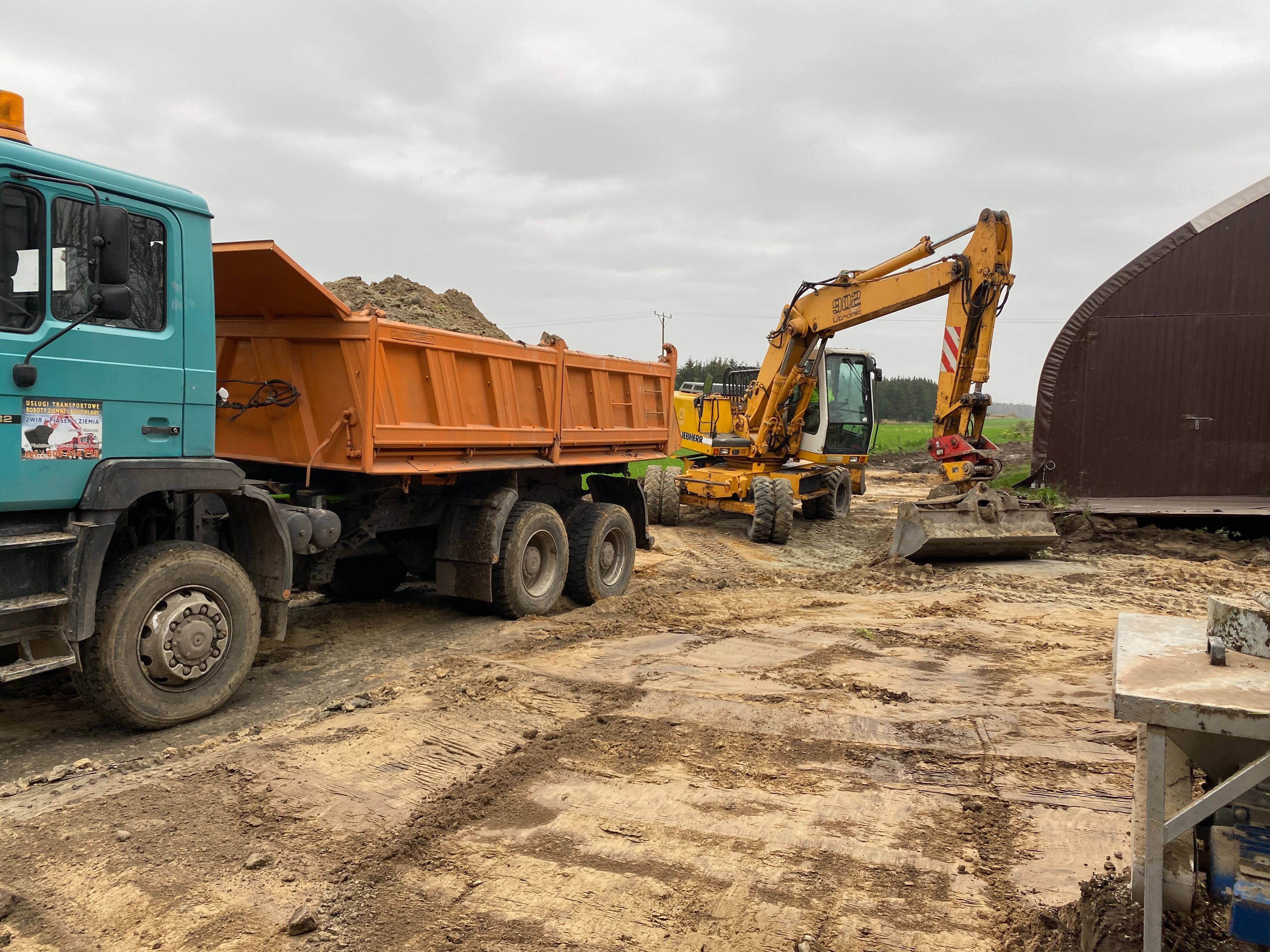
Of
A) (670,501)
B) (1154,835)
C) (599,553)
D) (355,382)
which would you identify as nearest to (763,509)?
(670,501)

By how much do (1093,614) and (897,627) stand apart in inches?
81.5

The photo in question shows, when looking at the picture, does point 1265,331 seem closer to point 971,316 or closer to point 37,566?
point 971,316

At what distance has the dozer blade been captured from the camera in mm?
11188

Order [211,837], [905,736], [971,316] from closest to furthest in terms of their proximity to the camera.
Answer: [211,837] < [905,736] < [971,316]

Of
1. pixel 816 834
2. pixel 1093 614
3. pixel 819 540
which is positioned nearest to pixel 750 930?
pixel 816 834

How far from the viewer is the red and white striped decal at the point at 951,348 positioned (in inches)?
490

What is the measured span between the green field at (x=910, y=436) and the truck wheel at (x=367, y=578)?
93.2 feet

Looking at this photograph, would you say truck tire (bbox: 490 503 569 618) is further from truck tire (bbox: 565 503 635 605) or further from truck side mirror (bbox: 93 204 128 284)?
truck side mirror (bbox: 93 204 128 284)

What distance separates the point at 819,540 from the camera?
14.5 metres

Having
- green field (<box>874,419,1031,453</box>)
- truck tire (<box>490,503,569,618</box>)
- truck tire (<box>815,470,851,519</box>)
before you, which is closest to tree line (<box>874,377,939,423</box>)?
green field (<box>874,419,1031,453</box>)

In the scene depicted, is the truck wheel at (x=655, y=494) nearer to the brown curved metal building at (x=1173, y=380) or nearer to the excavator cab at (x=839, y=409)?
the excavator cab at (x=839, y=409)

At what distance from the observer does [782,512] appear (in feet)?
44.7

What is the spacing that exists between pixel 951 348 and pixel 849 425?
11.4 ft

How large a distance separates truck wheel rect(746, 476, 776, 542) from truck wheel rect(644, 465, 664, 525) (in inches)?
67.7
